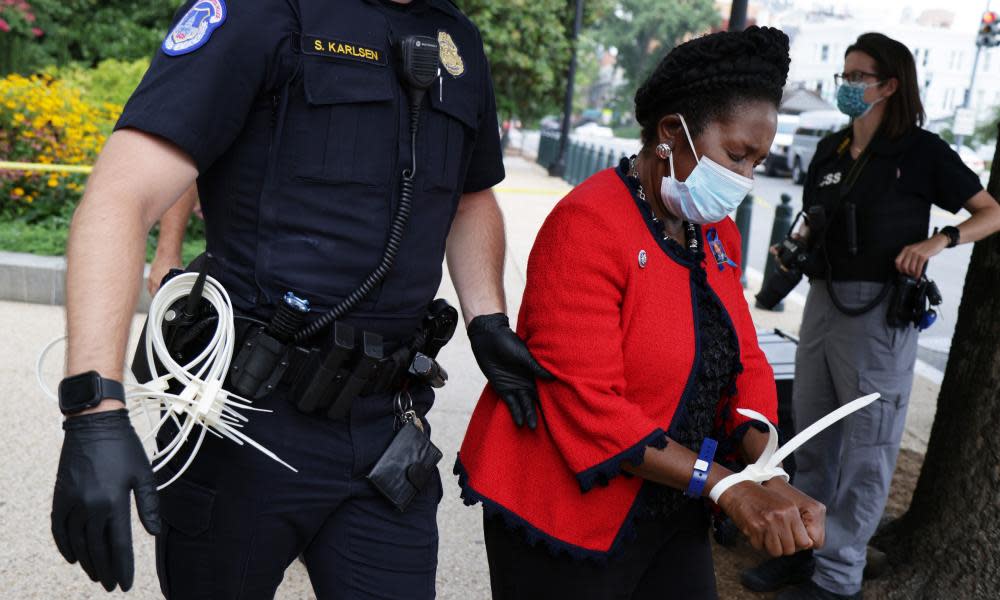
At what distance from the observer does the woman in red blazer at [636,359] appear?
200 cm

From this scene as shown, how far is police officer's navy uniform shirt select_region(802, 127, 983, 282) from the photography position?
12.0 feet

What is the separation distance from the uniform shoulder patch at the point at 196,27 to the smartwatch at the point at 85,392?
0.59 m

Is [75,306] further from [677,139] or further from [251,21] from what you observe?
[677,139]

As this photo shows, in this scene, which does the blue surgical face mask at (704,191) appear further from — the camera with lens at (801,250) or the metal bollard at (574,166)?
the metal bollard at (574,166)

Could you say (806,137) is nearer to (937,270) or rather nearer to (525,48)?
(525,48)

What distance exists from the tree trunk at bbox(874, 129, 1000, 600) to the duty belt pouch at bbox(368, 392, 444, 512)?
7.06 ft

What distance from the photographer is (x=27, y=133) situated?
26.9 ft

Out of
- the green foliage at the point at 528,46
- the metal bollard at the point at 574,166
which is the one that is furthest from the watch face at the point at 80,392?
the metal bollard at the point at 574,166

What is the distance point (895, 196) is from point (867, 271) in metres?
0.28

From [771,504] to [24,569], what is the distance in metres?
2.65

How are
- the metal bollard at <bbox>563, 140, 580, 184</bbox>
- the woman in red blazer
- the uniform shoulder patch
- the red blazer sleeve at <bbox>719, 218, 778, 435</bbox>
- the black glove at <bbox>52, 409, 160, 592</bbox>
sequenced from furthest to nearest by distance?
1. the metal bollard at <bbox>563, 140, 580, 184</bbox>
2. the red blazer sleeve at <bbox>719, 218, 778, 435</bbox>
3. the woman in red blazer
4. the uniform shoulder patch
5. the black glove at <bbox>52, 409, 160, 592</bbox>

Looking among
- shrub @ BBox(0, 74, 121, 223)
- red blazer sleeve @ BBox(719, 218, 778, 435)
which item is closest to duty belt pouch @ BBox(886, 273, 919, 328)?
red blazer sleeve @ BBox(719, 218, 778, 435)

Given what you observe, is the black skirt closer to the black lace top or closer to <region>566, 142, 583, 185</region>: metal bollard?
the black lace top

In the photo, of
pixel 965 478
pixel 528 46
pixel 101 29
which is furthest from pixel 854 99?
pixel 528 46
